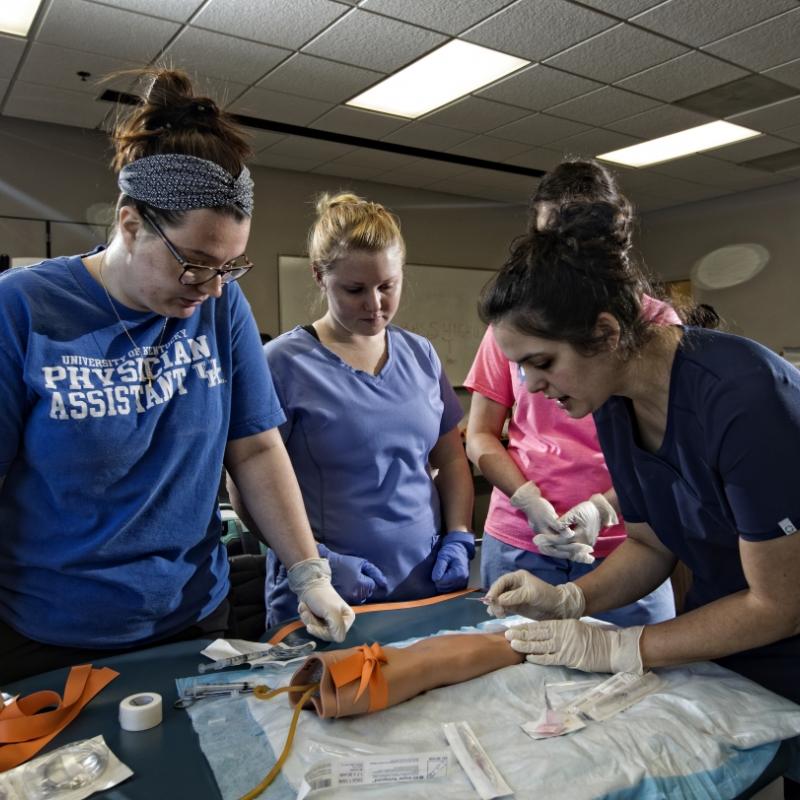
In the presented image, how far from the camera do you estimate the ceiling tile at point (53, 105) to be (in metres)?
3.77

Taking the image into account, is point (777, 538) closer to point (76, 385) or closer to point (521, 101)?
point (76, 385)

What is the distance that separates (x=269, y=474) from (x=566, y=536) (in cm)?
62

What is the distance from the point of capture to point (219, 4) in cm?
292

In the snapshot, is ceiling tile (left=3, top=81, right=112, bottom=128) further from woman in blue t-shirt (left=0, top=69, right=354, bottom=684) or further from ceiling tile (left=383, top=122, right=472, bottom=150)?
woman in blue t-shirt (left=0, top=69, right=354, bottom=684)

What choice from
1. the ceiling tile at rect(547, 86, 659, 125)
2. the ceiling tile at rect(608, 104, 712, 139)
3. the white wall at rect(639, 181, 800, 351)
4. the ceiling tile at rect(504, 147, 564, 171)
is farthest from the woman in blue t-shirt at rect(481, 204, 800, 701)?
the white wall at rect(639, 181, 800, 351)

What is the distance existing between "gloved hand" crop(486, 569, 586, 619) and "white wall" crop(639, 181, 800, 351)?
17.3ft

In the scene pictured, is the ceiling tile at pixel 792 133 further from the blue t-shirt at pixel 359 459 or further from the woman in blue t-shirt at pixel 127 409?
the woman in blue t-shirt at pixel 127 409

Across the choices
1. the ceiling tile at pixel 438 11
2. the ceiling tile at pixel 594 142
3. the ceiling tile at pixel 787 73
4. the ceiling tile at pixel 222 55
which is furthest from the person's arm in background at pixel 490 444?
the ceiling tile at pixel 594 142

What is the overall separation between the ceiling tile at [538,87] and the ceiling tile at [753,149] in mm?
1743

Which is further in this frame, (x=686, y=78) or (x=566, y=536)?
(x=686, y=78)

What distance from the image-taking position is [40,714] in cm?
89

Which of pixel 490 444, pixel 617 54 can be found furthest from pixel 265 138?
pixel 490 444

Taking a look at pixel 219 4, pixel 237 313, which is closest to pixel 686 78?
pixel 219 4

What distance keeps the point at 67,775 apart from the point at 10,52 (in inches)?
139
